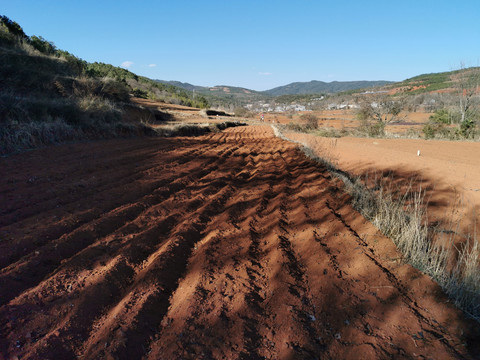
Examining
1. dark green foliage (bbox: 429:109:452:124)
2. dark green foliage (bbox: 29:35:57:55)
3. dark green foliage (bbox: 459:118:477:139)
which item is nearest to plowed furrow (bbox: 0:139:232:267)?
dark green foliage (bbox: 29:35:57:55)

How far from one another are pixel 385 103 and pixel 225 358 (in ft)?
93.5

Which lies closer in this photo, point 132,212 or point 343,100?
point 132,212

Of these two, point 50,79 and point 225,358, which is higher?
point 50,79

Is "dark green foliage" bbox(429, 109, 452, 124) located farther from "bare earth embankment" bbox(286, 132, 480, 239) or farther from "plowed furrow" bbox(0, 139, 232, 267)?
"plowed furrow" bbox(0, 139, 232, 267)

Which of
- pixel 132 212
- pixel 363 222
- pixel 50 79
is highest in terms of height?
pixel 50 79

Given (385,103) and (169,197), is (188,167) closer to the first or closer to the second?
(169,197)

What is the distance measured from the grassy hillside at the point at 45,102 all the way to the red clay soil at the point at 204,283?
4360 mm

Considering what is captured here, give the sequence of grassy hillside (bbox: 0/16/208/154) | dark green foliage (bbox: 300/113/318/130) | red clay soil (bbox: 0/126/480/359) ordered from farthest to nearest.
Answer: dark green foliage (bbox: 300/113/318/130), grassy hillside (bbox: 0/16/208/154), red clay soil (bbox: 0/126/480/359)

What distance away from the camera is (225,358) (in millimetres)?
1582

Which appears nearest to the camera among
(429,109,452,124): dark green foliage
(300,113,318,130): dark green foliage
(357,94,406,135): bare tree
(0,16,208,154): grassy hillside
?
(0,16,208,154): grassy hillside

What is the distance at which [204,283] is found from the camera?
2279 millimetres

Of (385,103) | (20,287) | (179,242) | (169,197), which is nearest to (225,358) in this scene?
(179,242)

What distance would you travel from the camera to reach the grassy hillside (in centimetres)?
780

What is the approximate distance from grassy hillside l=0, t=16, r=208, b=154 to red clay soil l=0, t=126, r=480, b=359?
4360 mm
